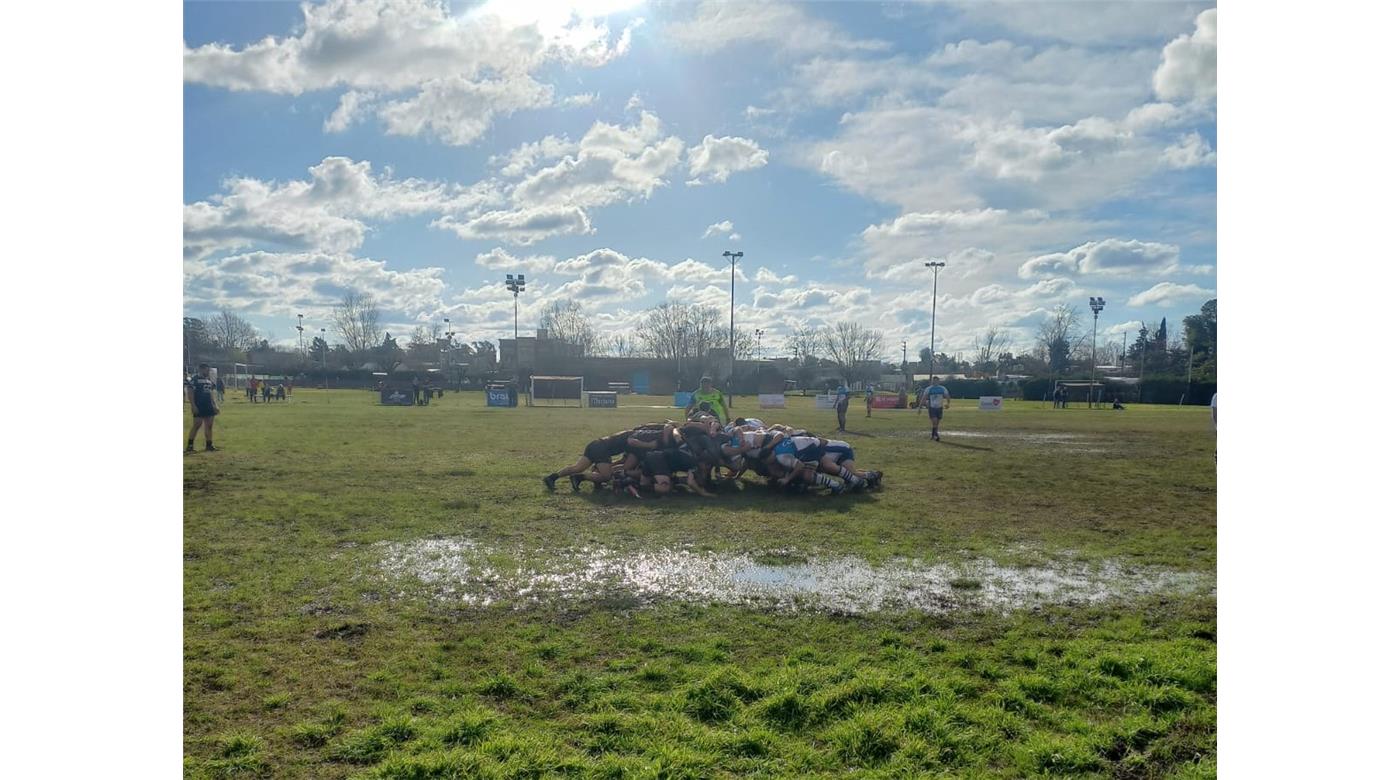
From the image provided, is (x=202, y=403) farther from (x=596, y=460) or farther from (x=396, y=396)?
(x=396, y=396)

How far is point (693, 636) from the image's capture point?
5043 millimetres

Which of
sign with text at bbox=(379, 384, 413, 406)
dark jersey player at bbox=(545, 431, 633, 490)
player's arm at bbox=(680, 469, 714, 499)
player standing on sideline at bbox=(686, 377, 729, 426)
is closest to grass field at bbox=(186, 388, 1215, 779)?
dark jersey player at bbox=(545, 431, 633, 490)

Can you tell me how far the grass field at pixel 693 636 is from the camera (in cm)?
361

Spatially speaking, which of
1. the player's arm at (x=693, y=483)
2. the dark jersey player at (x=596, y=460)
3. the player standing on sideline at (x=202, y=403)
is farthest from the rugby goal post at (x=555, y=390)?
the player's arm at (x=693, y=483)

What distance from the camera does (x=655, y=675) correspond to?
4.39 m

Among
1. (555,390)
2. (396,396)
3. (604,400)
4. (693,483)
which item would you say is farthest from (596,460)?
(555,390)

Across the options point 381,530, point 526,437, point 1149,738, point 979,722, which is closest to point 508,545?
point 381,530

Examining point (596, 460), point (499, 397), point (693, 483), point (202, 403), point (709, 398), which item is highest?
point (709, 398)

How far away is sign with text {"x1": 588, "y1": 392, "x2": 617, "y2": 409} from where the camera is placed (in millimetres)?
40688

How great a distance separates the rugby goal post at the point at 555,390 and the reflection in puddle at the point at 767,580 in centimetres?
3698

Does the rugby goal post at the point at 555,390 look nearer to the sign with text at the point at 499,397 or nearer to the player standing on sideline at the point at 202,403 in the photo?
the sign with text at the point at 499,397

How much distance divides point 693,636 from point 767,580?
156cm

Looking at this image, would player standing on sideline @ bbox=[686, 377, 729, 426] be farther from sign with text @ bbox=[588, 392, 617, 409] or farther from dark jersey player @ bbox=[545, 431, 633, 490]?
sign with text @ bbox=[588, 392, 617, 409]

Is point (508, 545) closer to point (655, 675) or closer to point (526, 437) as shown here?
point (655, 675)
